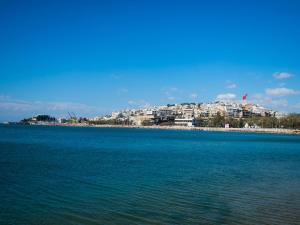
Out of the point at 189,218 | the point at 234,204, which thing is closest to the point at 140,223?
the point at 189,218

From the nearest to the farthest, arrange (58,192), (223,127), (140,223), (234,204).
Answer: (140,223), (234,204), (58,192), (223,127)

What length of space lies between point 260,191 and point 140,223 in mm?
8026

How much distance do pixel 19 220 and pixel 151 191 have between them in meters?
6.73

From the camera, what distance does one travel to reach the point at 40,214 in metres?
13.0

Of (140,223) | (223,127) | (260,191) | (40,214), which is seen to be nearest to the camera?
(140,223)

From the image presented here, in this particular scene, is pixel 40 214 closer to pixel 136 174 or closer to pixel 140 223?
pixel 140 223

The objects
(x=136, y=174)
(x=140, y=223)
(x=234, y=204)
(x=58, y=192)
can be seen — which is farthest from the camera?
(x=136, y=174)

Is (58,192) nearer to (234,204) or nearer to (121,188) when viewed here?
(121,188)

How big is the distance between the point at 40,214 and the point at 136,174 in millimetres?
10973

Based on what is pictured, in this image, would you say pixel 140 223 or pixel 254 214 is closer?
pixel 140 223

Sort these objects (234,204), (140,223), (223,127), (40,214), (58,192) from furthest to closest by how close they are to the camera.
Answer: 1. (223,127)
2. (58,192)
3. (234,204)
4. (40,214)
5. (140,223)

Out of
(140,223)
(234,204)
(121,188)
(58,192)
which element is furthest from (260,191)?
(58,192)

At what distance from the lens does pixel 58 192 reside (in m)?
16.7

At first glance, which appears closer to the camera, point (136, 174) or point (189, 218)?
point (189, 218)
